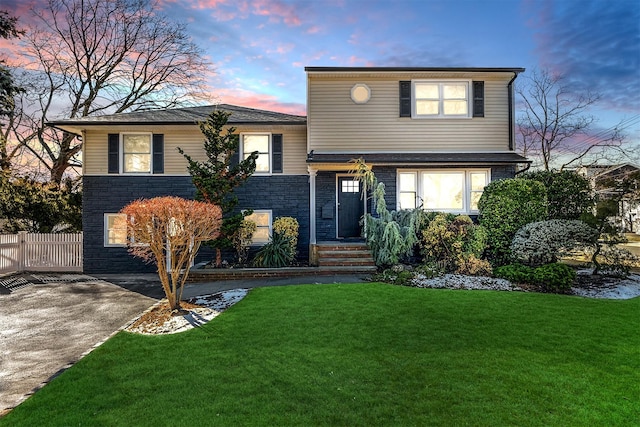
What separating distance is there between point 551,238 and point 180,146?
12.7 metres

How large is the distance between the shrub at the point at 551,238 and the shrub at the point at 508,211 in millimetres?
429

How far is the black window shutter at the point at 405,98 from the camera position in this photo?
1227 cm

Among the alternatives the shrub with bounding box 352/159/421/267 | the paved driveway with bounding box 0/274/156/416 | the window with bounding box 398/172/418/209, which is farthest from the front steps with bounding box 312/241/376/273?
the paved driveway with bounding box 0/274/156/416

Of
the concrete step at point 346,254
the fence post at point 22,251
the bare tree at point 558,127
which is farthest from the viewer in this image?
the bare tree at point 558,127

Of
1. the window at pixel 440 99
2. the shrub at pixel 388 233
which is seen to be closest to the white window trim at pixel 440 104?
the window at pixel 440 99

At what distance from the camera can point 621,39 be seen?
27.9 feet

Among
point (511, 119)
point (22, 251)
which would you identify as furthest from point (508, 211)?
point (22, 251)

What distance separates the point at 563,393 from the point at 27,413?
5.56 meters

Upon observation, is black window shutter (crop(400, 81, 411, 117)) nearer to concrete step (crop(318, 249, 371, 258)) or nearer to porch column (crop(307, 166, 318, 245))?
porch column (crop(307, 166, 318, 245))

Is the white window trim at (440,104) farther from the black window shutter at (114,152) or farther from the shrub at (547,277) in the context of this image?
the black window shutter at (114,152)

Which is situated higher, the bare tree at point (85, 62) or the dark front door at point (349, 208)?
the bare tree at point (85, 62)

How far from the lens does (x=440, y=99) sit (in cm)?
1234

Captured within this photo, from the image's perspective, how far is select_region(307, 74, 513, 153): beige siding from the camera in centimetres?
1227

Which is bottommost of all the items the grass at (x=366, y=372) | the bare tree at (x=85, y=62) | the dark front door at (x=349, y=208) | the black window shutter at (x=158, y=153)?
the grass at (x=366, y=372)
